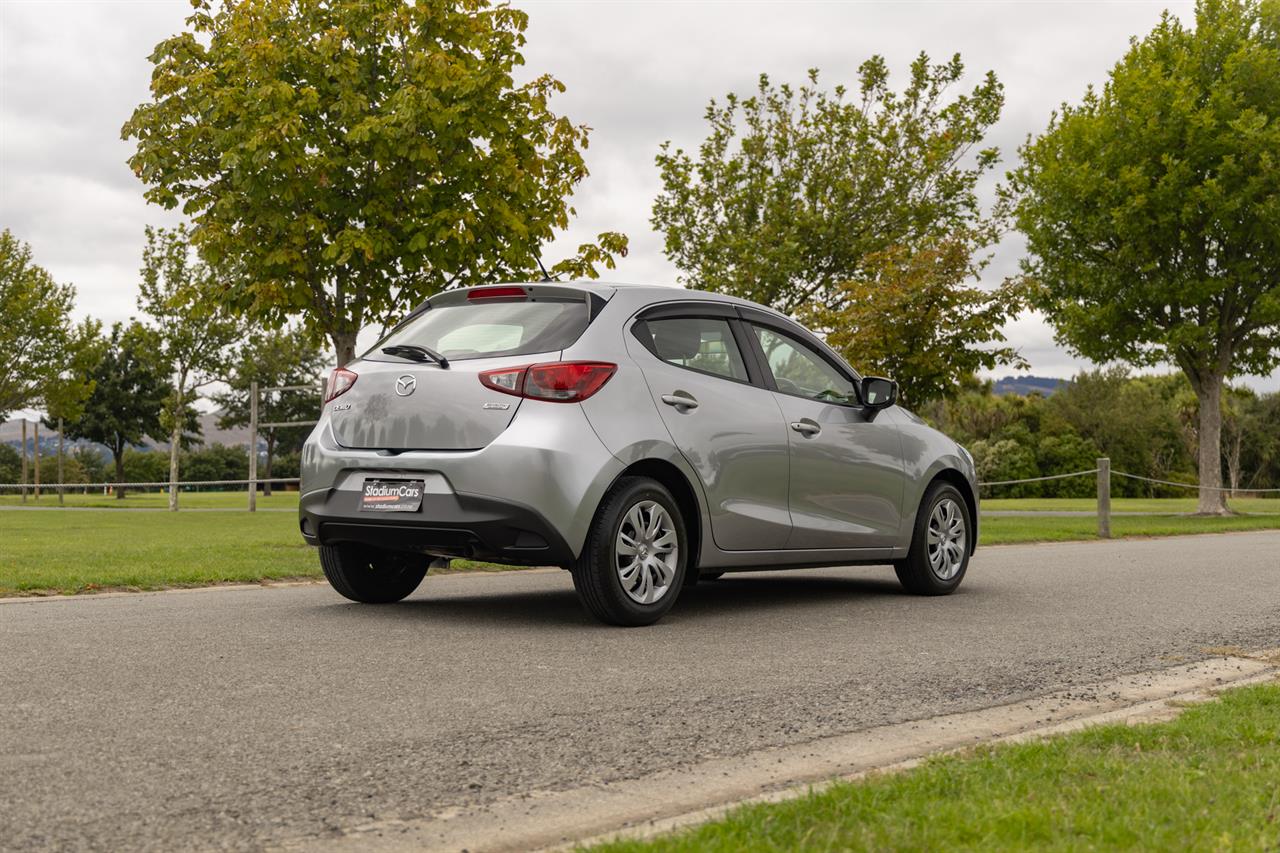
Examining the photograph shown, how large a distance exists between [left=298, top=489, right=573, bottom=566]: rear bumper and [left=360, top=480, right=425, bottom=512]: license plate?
0.10 ft

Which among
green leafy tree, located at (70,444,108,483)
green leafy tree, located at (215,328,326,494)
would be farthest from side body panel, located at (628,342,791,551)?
green leafy tree, located at (70,444,108,483)

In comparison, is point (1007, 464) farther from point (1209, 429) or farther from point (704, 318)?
point (704, 318)

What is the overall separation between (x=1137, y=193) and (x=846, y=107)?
6.45 m

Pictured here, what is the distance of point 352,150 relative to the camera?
45.0ft

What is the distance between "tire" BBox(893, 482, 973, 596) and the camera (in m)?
8.82

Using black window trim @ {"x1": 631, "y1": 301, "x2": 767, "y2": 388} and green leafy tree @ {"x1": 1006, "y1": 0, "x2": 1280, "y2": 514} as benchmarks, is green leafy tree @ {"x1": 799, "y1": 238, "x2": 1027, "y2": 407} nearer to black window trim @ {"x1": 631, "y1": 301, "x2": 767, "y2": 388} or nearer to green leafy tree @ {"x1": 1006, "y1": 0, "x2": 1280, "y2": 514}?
green leafy tree @ {"x1": 1006, "y1": 0, "x2": 1280, "y2": 514}

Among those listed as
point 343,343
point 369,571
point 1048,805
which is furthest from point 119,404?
point 1048,805

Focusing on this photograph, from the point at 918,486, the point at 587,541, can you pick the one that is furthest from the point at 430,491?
the point at 918,486

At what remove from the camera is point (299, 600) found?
26.8 feet

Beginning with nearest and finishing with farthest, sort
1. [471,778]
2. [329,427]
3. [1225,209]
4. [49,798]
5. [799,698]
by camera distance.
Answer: [49,798]
[471,778]
[799,698]
[329,427]
[1225,209]

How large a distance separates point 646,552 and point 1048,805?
375 cm

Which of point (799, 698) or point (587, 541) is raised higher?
point (587, 541)

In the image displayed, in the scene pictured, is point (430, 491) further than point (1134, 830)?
Yes

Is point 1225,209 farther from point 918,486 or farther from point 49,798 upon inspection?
point 49,798
